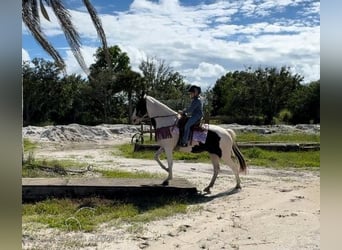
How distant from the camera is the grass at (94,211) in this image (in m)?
4.91

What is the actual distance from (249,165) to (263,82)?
21.5 m

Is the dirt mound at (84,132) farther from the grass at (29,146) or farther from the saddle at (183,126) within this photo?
the saddle at (183,126)

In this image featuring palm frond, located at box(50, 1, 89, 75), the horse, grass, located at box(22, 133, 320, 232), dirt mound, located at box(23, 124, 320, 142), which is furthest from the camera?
dirt mound, located at box(23, 124, 320, 142)

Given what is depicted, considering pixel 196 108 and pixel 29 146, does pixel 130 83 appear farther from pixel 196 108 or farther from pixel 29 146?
pixel 196 108

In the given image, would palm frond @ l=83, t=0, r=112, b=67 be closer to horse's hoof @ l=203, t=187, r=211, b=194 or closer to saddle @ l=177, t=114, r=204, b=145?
saddle @ l=177, t=114, r=204, b=145

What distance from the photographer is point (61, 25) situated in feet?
20.6

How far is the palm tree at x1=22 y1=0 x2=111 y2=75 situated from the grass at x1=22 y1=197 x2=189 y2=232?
1.77 metres

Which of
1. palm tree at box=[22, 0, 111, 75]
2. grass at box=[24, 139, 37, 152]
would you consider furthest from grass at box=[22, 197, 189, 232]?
grass at box=[24, 139, 37, 152]

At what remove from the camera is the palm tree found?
5.56 m

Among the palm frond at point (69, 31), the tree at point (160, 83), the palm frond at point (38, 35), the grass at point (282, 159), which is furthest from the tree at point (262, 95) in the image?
the palm frond at point (69, 31)

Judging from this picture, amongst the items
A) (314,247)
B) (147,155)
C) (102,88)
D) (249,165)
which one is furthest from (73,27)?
(102,88)

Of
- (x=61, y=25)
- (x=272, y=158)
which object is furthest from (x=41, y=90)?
(x=61, y=25)

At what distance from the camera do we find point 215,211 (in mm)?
5566

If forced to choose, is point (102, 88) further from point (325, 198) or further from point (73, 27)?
point (325, 198)
